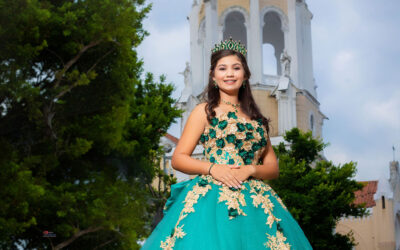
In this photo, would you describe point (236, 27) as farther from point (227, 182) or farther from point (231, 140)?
point (227, 182)

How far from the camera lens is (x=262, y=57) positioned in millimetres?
29578

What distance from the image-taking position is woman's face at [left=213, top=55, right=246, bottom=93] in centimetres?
423

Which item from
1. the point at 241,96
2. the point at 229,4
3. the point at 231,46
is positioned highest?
Answer: the point at 229,4

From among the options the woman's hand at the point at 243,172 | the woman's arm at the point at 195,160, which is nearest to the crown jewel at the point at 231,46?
the woman's arm at the point at 195,160

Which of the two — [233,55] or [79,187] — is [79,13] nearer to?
[79,187]

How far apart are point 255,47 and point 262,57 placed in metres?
0.71

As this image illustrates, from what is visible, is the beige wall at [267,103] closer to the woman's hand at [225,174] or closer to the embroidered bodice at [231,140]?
the embroidered bodice at [231,140]

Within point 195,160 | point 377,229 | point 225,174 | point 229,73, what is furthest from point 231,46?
point 377,229

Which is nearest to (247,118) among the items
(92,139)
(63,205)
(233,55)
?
(233,55)

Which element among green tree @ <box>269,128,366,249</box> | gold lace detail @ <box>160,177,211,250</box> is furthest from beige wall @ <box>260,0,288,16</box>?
gold lace detail @ <box>160,177,211,250</box>

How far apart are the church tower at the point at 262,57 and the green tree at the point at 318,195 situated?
7.97 metres

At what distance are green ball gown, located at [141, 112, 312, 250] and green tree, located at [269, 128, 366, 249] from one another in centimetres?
1433

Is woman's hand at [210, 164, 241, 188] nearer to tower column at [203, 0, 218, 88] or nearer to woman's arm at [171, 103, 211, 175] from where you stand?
woman's arm at [171, 103, 211, 175]

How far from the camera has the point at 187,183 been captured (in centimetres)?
401
